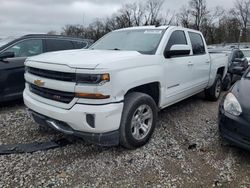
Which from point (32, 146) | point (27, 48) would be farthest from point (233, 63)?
point (32, 146)

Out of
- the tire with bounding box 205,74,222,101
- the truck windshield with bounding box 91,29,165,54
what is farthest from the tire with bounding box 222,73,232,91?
the truck windshield with bounding box 91,29,165,54

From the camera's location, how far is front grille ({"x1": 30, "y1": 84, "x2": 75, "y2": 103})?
3428 mm

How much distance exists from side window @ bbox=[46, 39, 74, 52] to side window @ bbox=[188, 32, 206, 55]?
323cm

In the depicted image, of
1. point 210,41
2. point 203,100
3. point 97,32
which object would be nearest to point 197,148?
point 203,100

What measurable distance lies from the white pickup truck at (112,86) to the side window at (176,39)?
0.02m

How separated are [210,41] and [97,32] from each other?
2015cm

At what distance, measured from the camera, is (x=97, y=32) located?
1966 inches

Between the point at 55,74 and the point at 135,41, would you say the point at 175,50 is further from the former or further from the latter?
Answer: the point at 55,74

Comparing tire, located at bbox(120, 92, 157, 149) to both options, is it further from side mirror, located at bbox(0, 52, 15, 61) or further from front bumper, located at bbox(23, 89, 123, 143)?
side mirror, located at bbox(0, 52, 15, 61)

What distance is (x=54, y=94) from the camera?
3600 mm

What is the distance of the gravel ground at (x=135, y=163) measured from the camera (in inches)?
128

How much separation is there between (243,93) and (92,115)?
7.48ft

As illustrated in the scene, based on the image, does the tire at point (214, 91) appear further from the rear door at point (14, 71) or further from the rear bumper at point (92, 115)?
the rear door at point (14, 71)

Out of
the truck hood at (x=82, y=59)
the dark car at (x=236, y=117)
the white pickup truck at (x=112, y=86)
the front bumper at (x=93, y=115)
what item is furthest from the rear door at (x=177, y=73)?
the front bumper at (x=93, y=115)
